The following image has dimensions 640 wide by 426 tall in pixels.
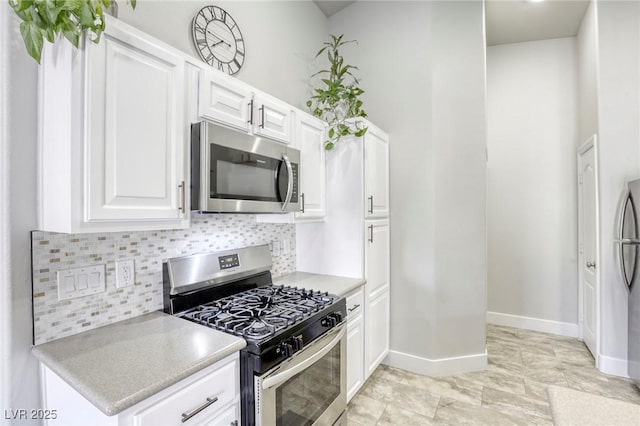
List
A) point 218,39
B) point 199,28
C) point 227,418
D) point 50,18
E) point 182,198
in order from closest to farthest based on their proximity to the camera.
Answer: point 50,18 < point 227,418 < point 182,198 < point 199,28 < point 218,39

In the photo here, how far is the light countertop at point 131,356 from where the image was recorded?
0.95m

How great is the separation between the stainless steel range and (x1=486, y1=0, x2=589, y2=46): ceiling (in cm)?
340

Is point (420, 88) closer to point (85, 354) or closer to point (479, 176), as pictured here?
point (479, 176)

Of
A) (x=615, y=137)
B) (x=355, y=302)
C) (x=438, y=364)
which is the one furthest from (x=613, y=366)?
(x=355, y=302)

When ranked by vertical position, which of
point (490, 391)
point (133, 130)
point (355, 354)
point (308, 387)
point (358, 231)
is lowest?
point (490, 391)

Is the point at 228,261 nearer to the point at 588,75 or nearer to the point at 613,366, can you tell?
the point at 613,366

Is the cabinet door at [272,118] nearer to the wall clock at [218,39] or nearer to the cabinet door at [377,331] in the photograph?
the wall clock at [218,39]

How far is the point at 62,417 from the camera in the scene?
1128mm

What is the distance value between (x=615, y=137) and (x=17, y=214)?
13.1 feet

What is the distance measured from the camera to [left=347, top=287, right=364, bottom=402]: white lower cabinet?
2.18m

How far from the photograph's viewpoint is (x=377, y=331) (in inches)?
104

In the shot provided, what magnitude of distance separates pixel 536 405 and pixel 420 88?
2.62m

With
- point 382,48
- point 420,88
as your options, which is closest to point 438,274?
point 420,88

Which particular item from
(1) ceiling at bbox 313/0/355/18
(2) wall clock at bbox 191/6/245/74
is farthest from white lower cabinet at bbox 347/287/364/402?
(1) ceiling at bbox 313/0/355/18
